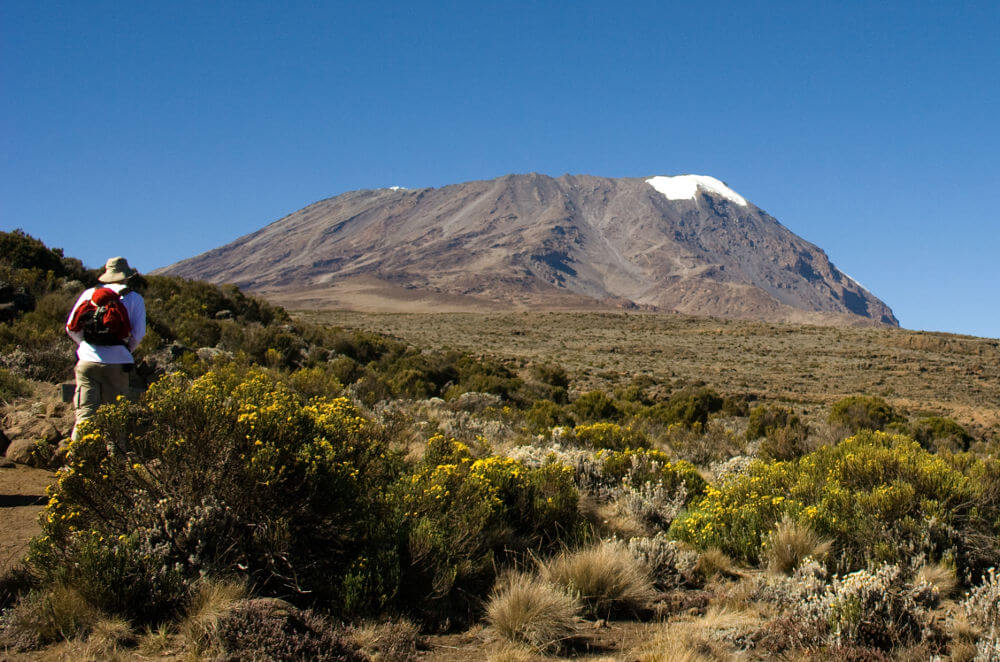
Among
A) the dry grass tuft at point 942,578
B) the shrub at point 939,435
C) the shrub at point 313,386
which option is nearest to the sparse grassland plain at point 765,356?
the shrub at point 939,435

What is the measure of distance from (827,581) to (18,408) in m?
7.89

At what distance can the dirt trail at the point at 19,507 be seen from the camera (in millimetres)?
3828

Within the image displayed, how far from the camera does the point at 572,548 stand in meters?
4.71

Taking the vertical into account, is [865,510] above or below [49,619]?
above

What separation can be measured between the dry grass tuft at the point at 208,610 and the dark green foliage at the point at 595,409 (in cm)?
1154

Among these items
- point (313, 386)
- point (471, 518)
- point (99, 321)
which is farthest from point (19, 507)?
point (313, 386)

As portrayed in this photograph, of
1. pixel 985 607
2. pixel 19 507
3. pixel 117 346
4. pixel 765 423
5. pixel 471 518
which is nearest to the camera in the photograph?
pixel 985 607

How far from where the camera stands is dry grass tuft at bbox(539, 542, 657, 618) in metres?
4.05

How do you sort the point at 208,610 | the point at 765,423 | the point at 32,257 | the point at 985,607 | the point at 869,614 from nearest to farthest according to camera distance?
the point at 208,610 → the point at 869,614 → the point at 985,607 → the point at 32,257 → the point at 765,423

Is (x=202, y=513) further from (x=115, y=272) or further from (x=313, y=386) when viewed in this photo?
(x=313, y=386)

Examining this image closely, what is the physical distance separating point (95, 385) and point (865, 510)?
243 inches

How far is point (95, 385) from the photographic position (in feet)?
16.5

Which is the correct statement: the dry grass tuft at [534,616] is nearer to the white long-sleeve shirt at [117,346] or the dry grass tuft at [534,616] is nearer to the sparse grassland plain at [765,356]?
the white long-sleeve shirt at [117,346]

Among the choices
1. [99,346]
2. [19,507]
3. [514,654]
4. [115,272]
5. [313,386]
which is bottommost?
[514,654]
